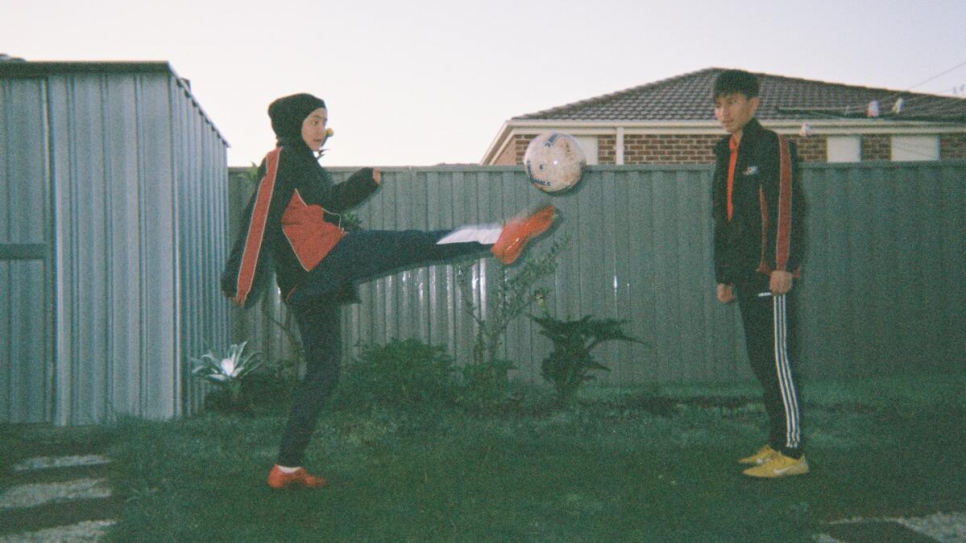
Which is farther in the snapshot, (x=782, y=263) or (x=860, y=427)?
(x=860, y=427)

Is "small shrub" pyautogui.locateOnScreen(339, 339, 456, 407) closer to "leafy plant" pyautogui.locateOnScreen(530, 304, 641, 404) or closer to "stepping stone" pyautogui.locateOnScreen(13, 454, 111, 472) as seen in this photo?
"leafy plant" pyautogui.locateOnScreen(530, 304, 641, 404)

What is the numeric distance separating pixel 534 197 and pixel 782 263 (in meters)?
3.66

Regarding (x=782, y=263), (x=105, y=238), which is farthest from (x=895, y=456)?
(x=105, y=238)

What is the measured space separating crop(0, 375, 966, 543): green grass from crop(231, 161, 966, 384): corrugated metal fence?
1435mm

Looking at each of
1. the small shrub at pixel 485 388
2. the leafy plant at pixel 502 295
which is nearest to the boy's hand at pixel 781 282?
the small shrub at pixel 485 388

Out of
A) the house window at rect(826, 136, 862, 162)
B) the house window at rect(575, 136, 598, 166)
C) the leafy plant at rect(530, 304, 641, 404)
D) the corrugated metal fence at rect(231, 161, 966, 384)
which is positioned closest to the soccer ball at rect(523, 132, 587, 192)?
the corrugated metal fence at rect(231, 161, 966, 384)

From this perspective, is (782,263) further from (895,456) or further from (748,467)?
(895,456)

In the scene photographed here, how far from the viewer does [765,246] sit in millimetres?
3041

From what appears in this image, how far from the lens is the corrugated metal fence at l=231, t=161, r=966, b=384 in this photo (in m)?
6.36

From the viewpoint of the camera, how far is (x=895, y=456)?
342 cm

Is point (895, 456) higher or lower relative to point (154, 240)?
lower

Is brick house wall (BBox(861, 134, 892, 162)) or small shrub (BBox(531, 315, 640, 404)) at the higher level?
brick house wall (BBox(861, 134, 892, 162))

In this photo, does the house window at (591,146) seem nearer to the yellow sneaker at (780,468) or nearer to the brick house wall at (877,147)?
the brick house wall at (877,147)

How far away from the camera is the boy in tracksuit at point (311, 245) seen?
274cm
